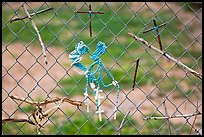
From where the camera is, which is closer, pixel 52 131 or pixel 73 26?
pixel 52 131

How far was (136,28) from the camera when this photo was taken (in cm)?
635

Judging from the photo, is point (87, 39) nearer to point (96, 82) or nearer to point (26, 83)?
point (26, 83)

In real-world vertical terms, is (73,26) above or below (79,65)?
above

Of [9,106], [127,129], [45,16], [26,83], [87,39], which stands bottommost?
[127,129]

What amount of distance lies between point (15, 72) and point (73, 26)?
1249 mm

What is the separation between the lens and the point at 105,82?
15.7 feet

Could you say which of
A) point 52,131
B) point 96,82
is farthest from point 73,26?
point 96,82

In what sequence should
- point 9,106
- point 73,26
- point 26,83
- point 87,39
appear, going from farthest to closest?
point 73,26
point 87,39
point 26,83
point 9,106

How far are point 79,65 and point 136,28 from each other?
10.7ft

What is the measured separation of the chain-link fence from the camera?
3312mm

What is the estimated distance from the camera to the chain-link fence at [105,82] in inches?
130

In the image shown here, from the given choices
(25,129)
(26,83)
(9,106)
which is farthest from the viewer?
(26,83)

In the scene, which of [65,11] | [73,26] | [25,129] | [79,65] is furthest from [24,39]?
[79,65]

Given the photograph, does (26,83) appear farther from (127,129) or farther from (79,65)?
(79,65)
